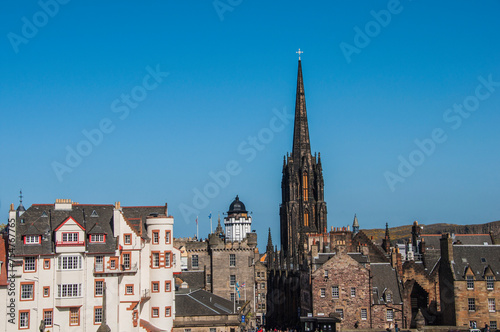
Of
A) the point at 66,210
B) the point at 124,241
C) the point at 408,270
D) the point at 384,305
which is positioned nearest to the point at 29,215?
the point at 66,210

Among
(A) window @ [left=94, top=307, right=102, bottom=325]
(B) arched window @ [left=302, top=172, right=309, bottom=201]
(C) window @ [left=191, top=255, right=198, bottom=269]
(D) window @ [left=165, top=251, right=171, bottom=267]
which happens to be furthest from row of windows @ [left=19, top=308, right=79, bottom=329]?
(B) arched window @ [left=302, top=172, right=309, bottom=201]

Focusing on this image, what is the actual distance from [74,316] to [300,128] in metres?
73.2

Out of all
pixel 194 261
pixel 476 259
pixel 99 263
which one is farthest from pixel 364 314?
pixel 194 261

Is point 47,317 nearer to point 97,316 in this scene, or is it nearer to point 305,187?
point 97,316

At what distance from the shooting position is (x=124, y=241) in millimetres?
57219

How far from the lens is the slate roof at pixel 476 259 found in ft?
222

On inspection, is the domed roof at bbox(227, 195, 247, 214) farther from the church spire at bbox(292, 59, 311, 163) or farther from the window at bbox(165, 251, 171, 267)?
the window at bbox(165, 251, 171, 267)

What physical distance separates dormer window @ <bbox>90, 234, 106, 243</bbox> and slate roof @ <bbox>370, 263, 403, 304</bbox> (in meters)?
26.0

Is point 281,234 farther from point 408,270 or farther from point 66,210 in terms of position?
point 66,210

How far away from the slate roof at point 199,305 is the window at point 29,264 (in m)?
13.3

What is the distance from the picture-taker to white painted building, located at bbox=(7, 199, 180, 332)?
53.8 meters

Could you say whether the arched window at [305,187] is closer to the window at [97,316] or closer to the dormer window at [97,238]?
the dormer window at [97,238]

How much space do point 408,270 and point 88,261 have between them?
32.8 metres

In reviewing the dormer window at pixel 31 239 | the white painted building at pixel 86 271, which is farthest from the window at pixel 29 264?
the dormer window at pixel 31 239
